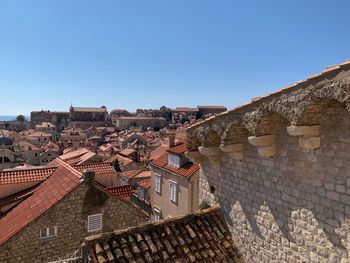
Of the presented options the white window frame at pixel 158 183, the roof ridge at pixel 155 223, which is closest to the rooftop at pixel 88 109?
the white window frame at pixel 158 183

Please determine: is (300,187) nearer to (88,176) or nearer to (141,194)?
(88,176)

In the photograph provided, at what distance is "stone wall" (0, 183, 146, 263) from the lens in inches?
407

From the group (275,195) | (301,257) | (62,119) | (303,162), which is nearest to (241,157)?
(275,195)

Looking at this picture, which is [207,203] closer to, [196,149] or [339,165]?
[196,149]

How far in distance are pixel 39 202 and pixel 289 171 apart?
10.6m

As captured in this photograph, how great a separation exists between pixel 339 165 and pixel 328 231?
0.95m

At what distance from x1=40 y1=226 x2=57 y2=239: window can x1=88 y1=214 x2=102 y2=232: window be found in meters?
1.33

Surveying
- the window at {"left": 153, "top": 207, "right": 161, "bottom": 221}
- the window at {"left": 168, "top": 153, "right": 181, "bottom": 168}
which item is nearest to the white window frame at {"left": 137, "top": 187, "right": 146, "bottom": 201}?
the window at {"left": 153, "top": 207, "right": 161, "bottom": 221}

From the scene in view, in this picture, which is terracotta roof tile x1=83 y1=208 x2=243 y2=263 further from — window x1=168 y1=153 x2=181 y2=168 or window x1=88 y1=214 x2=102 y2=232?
window x1=168 y1=153 x2=181 y2=168

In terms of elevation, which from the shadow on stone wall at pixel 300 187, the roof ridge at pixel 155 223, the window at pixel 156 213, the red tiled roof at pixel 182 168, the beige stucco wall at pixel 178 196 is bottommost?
the window at pixel 156 213

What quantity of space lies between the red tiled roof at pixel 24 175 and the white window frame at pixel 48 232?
439 cm

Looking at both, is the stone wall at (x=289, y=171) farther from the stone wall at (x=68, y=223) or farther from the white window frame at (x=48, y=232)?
the white window frame at (x=48, y=232)

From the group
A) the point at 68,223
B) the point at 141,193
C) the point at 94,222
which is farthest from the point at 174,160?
the point at 68,223

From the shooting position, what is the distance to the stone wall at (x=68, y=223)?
10.3 m
